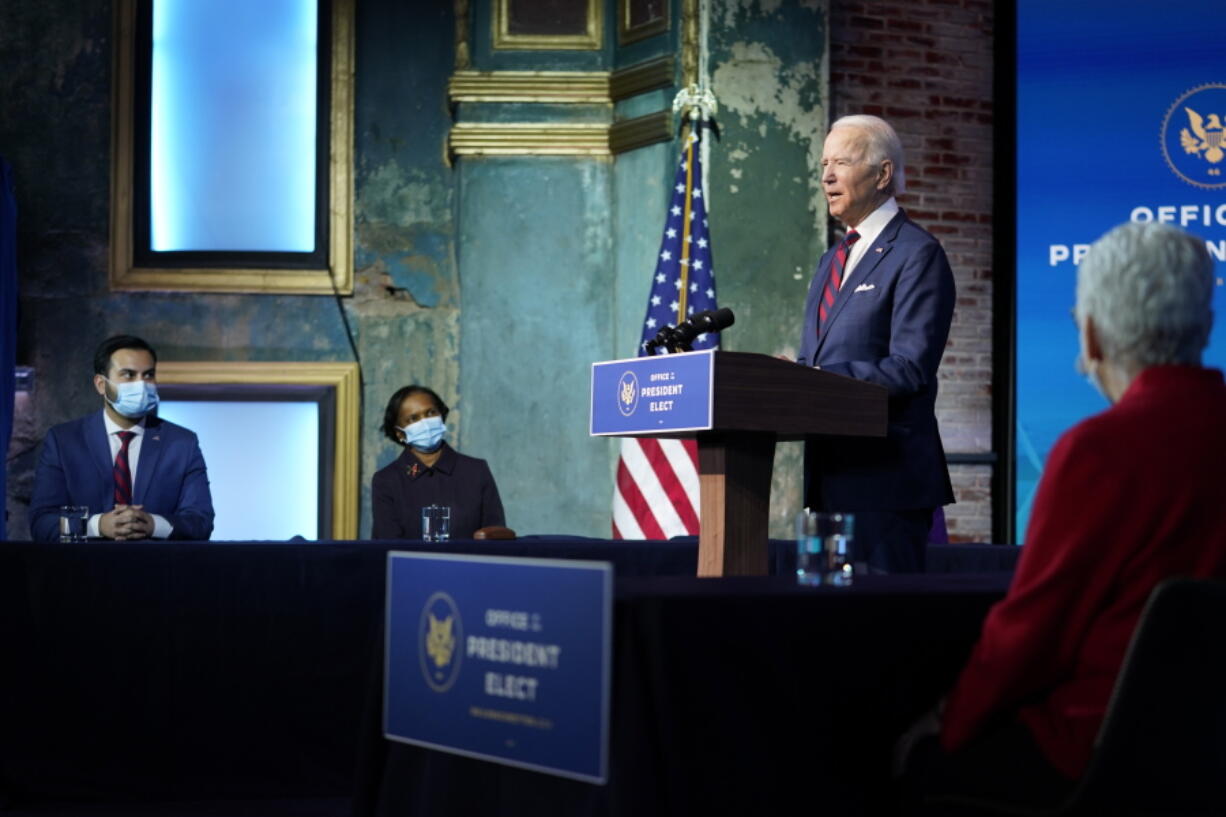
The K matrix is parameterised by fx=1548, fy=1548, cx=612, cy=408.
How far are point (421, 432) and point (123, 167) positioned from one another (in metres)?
2.30

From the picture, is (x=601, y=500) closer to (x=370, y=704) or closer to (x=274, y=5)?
(x=274, y=5)

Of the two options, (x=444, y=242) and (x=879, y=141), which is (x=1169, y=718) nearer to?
(x=879, y=141)

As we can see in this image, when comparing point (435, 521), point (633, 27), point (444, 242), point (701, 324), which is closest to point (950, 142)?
point (633, 27)

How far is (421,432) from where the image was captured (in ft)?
19.2

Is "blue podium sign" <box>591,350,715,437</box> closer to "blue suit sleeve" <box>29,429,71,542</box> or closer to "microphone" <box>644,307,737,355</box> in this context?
"microphone" <box>644,307,737,355</box>

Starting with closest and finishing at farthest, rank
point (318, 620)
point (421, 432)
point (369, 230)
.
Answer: point (318, 620), point (421, 432), point (369, 230)

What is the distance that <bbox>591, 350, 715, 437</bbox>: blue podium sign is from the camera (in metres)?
2.78

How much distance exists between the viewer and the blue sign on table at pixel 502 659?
1.97 m

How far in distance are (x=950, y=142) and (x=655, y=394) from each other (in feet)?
15.3

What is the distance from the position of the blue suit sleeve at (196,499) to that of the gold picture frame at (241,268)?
211 centimetres

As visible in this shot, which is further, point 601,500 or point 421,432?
point 601,500

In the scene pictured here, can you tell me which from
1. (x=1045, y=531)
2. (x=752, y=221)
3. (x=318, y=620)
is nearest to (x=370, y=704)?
(x=1045, y=531)

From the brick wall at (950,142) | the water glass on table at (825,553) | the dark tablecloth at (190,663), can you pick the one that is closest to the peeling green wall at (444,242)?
the brick wall at (950,142)

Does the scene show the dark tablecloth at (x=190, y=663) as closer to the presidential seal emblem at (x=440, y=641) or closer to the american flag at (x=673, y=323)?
the presidential seal emblem at (x=440, y=641)
